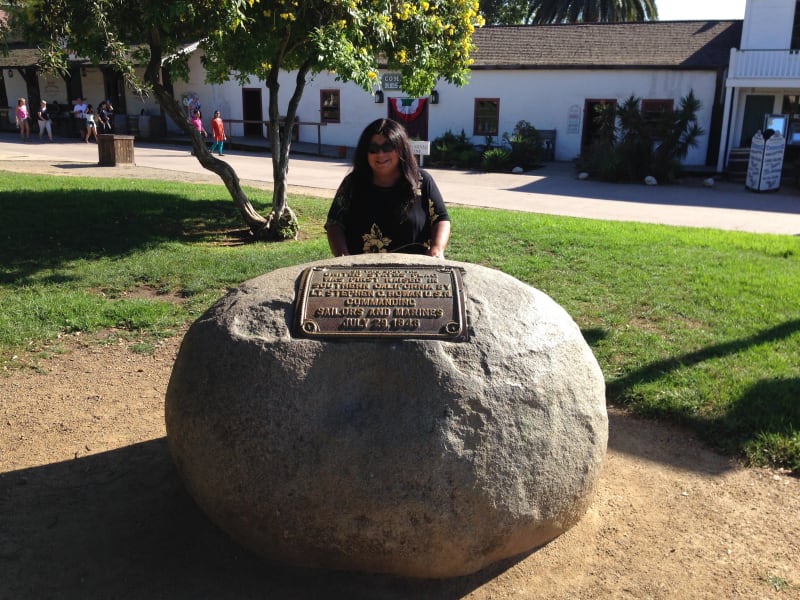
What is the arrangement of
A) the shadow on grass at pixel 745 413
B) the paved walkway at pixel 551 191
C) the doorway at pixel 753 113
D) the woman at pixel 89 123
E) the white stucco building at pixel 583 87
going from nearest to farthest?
1. the shadow on grass at pixel 745 413
2. the paved walkway at pixel 551 191
3. the white stucco building at pixel 583 87
4. the doorway at pixel 753 113
5. the woman at pixel 89 123

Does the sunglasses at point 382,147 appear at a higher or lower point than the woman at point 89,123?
lower

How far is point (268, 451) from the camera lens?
287 cm

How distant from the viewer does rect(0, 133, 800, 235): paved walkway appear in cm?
1296

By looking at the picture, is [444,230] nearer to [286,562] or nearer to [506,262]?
[286,562]

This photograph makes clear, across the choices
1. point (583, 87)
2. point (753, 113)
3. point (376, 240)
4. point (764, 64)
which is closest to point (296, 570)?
point (376, 240)

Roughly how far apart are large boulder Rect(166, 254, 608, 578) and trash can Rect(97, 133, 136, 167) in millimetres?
15937

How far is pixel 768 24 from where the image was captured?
20.4m

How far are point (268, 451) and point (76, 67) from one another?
31.4 metres

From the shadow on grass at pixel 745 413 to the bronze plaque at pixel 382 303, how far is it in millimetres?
2141

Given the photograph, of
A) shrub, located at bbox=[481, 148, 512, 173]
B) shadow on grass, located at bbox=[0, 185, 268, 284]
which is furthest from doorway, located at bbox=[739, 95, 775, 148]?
shadow on grass, located at bbox=[0, 185, 268, 284]

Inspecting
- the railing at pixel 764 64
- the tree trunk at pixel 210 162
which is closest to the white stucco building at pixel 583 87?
the railing at pixel 764 64

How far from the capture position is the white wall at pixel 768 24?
66.5 ft

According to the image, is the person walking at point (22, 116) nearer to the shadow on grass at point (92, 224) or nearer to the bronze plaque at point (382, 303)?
the shadow on grass at point (92, 224)

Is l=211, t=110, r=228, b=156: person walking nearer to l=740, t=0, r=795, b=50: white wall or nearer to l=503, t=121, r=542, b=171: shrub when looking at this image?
l=503, t=121, r=542, b=171: shrub
